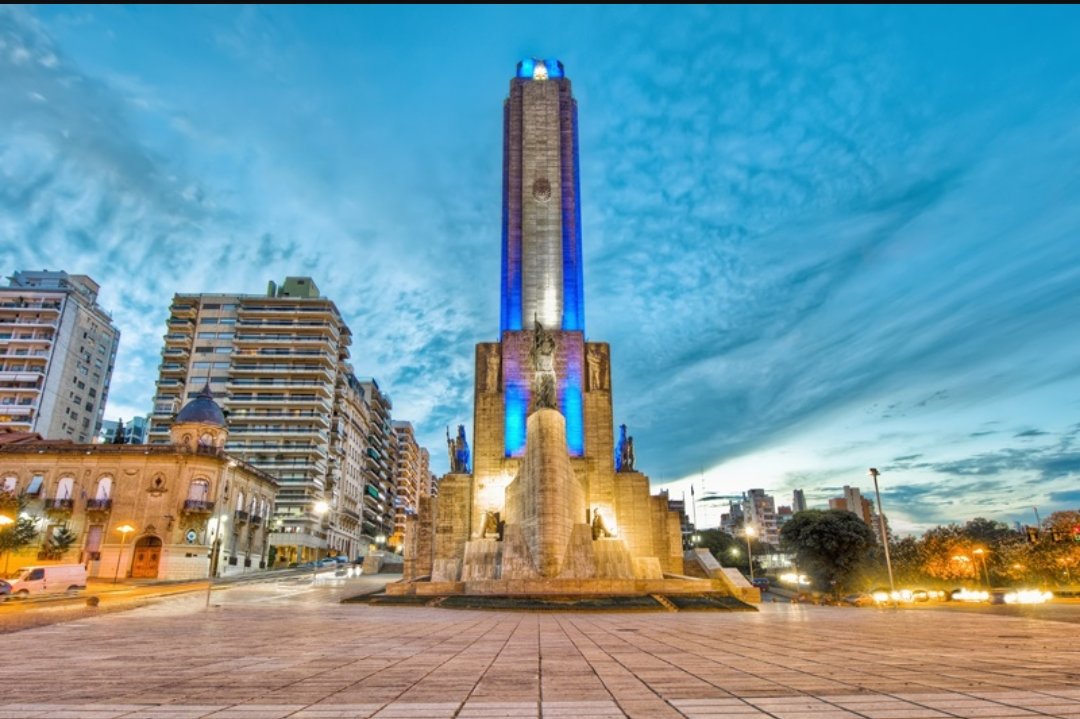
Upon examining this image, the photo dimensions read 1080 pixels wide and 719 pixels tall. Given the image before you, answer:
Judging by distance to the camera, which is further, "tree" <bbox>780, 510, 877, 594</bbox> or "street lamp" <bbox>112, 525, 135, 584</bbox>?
"tree" <bbox>780, 510, 877, 594</bbox>

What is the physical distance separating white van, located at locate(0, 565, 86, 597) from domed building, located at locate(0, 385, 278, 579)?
13.1 metres

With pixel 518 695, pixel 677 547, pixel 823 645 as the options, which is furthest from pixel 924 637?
pixel 677 547

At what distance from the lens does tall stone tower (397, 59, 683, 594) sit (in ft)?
97.5

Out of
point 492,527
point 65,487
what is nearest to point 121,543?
point 65,487

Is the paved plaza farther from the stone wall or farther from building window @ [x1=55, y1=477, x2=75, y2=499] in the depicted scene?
building window @ [x1=55, y1=477, x2=75, y2=499]

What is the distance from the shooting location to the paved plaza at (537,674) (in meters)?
5.00

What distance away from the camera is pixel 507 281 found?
47625 mm

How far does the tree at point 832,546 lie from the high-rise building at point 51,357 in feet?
237

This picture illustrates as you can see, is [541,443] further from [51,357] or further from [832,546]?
[51,357]

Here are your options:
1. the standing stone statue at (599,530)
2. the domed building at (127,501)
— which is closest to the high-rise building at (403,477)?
the domed building at (127,501)

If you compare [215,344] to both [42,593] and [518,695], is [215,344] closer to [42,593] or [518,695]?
[42,593]

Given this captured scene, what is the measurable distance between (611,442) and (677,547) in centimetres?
786

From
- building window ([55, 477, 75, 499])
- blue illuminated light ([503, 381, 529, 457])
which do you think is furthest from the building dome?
blue illuminated light ([503, 381, 529, 457])

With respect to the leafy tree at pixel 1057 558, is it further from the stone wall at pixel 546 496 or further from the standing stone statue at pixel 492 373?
the standing stone statue at pixel 492 373
